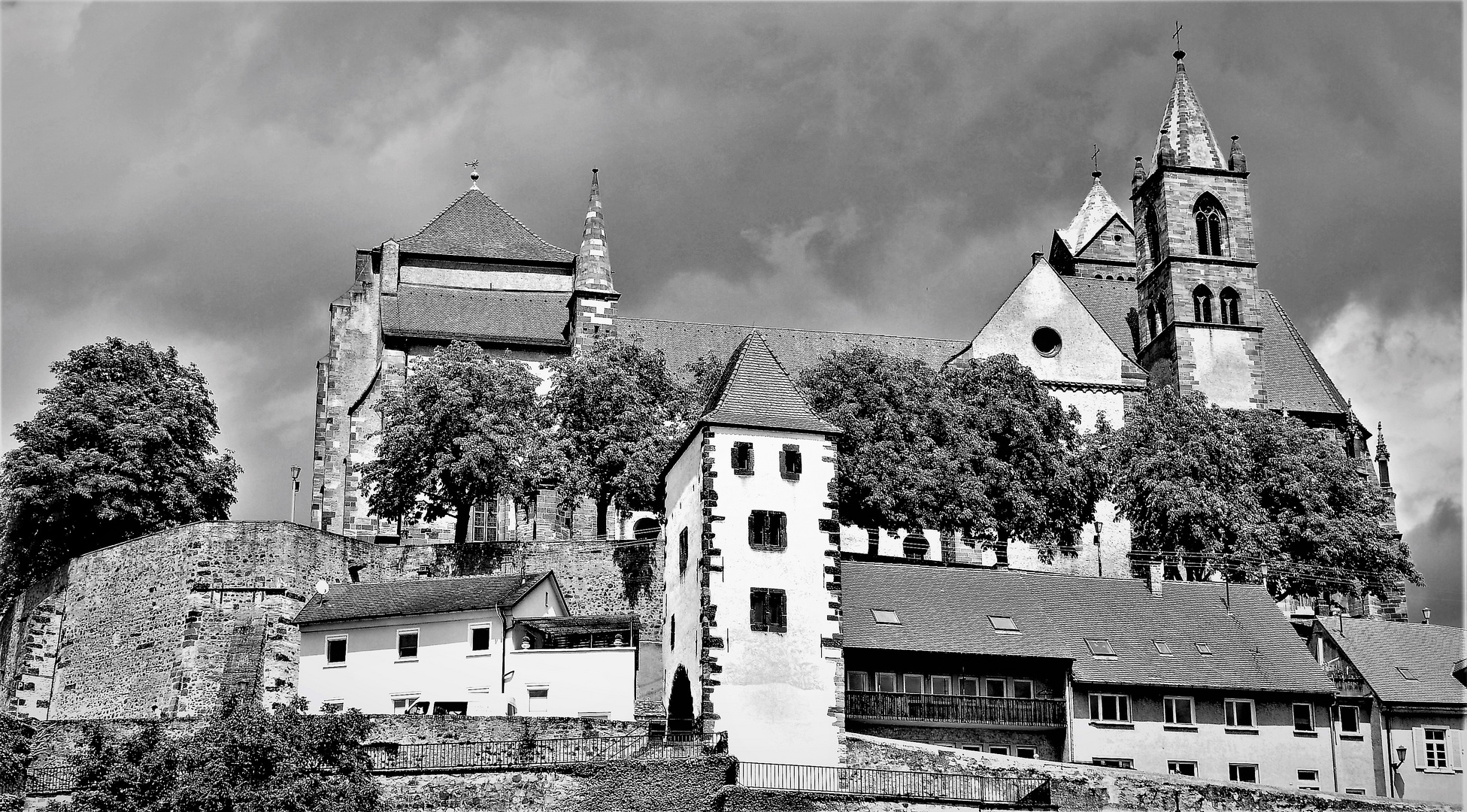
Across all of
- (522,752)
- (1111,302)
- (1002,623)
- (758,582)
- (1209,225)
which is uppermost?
(1209,225)

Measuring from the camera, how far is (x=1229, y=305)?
90.7 meters

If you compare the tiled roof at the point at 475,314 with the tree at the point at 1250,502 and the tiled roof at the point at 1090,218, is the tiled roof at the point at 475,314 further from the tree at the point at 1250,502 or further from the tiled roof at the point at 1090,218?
the tiled roof at the point at 1090,218

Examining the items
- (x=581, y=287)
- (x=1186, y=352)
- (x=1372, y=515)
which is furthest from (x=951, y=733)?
(x=1186, y=352)

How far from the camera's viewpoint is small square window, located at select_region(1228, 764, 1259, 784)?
52497 mm

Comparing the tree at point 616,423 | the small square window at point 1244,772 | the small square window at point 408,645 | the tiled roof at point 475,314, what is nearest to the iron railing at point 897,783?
the small square window at point 1244,772

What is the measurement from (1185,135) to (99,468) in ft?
199

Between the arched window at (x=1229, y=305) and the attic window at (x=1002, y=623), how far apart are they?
133ft

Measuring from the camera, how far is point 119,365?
6306 cm

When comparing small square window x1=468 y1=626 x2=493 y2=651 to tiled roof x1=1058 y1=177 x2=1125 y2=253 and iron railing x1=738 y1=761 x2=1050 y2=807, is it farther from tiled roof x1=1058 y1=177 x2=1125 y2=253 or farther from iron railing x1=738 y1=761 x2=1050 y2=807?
tiled roof x1=1058 y1=177 x2=1125 y2=253

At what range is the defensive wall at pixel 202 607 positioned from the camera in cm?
5378

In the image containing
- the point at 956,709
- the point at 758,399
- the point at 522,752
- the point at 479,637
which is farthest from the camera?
the point at 758,399

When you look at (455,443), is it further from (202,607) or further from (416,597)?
(202,607)

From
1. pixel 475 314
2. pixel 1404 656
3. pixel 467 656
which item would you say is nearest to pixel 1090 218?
pixel 475 314

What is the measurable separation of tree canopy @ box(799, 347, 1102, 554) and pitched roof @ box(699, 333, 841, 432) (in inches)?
340
